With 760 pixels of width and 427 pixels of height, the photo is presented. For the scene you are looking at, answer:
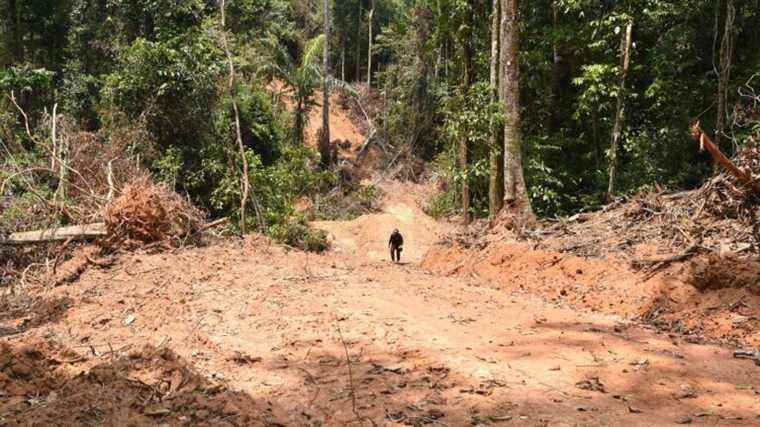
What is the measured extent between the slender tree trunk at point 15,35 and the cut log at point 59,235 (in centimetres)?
1770

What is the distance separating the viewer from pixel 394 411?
3863mm

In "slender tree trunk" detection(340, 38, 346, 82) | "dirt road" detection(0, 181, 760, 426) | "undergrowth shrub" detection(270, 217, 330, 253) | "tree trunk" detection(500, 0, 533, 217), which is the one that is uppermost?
"slender tree trunk" detection(340, 38, 346, 82)

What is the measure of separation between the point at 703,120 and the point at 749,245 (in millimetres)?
9528

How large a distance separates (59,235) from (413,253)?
1321cm

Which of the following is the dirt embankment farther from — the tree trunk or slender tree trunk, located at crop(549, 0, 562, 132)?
slender tree trunk, located at crop(549, 0, 562, 132)

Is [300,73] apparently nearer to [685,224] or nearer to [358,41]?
[358,41]

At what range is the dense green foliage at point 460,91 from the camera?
584 inches

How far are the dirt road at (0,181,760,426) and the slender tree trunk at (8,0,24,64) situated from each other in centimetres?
1933

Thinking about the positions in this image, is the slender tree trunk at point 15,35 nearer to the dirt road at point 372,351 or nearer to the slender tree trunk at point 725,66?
the dirt road at point 372,351

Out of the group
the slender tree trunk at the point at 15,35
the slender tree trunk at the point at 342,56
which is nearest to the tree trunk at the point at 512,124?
the slender tree trunk at the point at 15,35

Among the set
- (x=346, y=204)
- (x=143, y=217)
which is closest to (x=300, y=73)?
(x=346, y=204)

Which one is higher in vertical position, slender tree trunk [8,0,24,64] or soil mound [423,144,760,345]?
slender tree trunk [8,0,24,64]

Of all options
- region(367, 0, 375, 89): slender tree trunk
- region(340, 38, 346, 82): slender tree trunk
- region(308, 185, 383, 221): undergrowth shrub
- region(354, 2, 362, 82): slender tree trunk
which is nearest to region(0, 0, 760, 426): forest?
region(308, 185, 383, 221): undergrowth shrub

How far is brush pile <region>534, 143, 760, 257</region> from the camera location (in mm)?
7406
